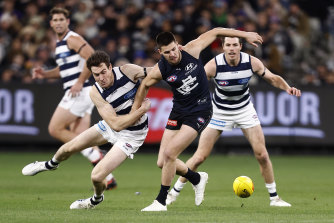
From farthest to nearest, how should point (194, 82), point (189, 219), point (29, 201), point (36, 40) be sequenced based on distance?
point (36, 40), point (29, 201), point (194, 82), point (189, 219)

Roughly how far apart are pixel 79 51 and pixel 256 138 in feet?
13.3

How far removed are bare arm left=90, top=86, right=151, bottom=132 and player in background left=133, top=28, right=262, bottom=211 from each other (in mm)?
130

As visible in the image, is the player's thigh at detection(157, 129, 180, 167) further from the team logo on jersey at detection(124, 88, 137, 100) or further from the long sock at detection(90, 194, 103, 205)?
the long sock at detection(90, 194, 103, 205)

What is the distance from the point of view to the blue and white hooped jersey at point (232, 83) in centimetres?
1142

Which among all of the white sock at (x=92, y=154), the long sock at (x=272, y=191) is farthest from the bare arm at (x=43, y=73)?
the long sock at (x=272, y=191)

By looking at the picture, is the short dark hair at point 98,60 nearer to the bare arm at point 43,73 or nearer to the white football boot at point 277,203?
the white football boot at point 277,203

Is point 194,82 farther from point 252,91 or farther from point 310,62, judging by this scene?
point 310,62

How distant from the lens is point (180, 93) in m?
10.6

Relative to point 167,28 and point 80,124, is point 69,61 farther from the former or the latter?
point 167,28

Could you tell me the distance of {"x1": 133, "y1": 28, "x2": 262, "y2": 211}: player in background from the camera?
33.3ft

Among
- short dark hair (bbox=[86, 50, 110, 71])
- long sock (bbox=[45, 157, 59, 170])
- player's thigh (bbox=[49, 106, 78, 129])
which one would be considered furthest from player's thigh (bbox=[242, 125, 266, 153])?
player's thigh (bbox=[49, 106, 78, 129])

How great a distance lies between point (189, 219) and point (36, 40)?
13466 millimetres

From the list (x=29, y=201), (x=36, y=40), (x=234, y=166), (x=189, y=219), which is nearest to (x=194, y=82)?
(x=189, y=219)

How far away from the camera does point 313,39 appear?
74.2 ft
